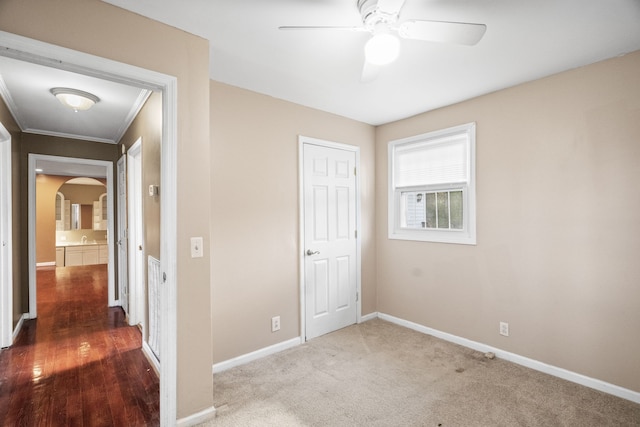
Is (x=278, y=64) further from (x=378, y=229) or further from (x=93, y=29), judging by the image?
(x=378, y=229)

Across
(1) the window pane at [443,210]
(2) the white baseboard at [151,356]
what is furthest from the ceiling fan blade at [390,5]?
(2) the white baseboard at [151,356]

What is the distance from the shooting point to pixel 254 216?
2.93 metres

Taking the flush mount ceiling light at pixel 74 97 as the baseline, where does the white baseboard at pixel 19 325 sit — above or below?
below

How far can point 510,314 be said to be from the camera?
2854 millimetres

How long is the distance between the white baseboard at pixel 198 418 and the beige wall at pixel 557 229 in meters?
2.39

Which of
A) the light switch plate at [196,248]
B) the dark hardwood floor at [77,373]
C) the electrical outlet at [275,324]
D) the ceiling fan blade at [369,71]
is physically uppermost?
the ceiling fan blade at [369,71]

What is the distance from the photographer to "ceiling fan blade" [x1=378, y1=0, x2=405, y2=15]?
140 centimetres

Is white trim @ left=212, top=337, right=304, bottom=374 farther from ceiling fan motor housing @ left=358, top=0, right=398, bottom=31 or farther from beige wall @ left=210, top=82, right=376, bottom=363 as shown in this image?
ceiling fan motor housing @ left=358, top=0, right=398, bottom=31

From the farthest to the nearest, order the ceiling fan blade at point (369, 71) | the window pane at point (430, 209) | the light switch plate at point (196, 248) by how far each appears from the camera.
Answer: the window pane at point (430, 209), the light switch plate at point (196, 248), the ceiling fan blade at point (369, 71)

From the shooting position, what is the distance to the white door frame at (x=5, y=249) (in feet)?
10.1

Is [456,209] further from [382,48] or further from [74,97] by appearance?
[74,97]

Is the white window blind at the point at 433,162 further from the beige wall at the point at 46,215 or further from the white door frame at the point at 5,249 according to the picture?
the beige wall at the point at 46,215

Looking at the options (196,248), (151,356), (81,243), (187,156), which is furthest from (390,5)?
(81,243)

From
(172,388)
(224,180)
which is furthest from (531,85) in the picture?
(172,388)
